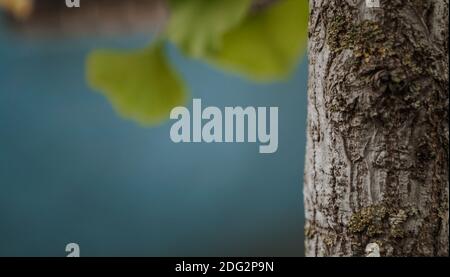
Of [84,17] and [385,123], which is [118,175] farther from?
[385,123]

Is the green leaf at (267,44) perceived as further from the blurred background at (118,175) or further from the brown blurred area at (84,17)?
the brown blurred area at (84,17)

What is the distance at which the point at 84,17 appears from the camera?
1.12 m

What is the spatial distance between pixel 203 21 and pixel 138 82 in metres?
0.16

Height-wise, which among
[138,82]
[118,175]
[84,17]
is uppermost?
[84,17]

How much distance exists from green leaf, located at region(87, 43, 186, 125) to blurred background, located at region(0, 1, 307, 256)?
0.02 m

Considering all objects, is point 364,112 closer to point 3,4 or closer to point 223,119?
point 223,119

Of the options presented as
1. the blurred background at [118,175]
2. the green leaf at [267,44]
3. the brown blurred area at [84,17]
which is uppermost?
the brown blurred area at [84,17]

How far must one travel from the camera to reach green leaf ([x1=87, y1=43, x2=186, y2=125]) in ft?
3.49

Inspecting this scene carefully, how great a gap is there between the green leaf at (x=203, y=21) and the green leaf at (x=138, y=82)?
5 centimetres

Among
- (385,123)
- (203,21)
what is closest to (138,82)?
(203,21)

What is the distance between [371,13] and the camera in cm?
77

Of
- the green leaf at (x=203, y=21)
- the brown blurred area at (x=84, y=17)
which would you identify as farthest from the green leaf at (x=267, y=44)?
the brown blurred area at (x=84, y=17)

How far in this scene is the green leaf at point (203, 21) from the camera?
Result: 1029 mm
